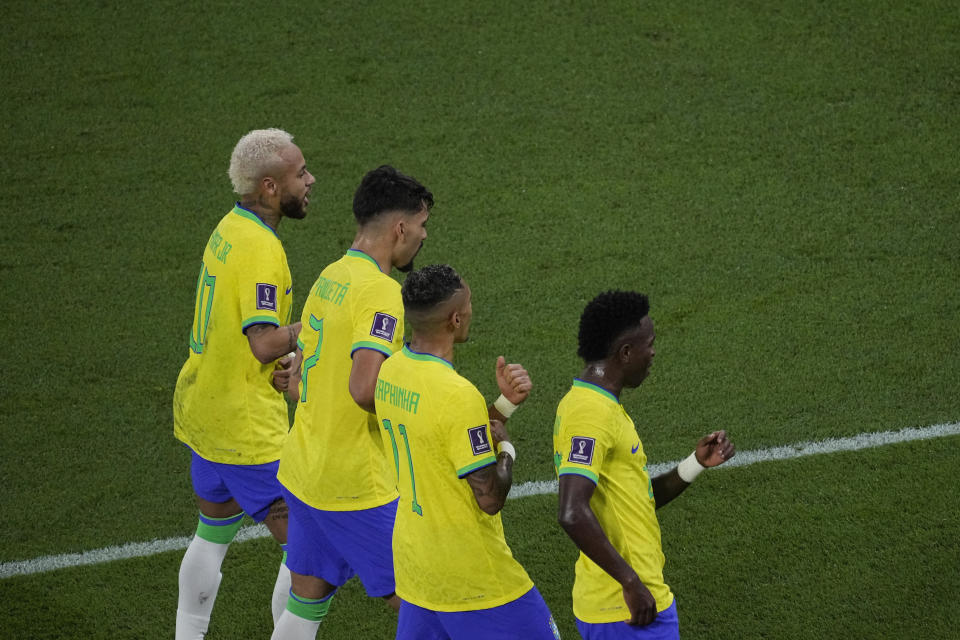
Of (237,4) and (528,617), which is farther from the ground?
(237,4)

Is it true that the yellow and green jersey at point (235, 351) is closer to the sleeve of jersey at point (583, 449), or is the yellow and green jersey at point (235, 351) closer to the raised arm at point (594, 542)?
the sleeve of jersey at point (583, 449)

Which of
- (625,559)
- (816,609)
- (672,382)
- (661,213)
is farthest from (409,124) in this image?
(625,559)

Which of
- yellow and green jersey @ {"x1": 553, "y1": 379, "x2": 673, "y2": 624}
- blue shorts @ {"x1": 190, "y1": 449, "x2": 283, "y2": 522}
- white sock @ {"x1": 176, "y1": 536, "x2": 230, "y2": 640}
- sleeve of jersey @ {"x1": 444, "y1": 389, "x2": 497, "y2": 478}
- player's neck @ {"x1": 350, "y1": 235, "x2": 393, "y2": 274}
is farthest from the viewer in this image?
white sock @ {"x1": 176, "y1": 536, "x2": 230, "y2": 640}

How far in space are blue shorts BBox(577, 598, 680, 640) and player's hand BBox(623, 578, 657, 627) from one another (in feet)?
0.28

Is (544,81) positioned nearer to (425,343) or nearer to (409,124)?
(409,124)

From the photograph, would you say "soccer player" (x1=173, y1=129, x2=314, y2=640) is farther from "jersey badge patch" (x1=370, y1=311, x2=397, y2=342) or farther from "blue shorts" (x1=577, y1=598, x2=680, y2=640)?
"blue shorts" (x1=577, y1=598, x2=680, y2=640)

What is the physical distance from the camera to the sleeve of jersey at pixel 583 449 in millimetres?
3900

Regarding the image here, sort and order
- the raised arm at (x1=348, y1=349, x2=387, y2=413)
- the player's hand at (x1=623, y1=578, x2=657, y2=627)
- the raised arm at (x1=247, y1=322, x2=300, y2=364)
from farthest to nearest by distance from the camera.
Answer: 1. the raised arm at (x1=247, y1=322, x2=300, y2=364)
2. the raised arm at (x1=348, y1=349, x2=387, y2=413)
3. the player's hand at (x1=623, y1=578, x2=657, y2=627)

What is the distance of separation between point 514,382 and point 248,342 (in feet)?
4.38

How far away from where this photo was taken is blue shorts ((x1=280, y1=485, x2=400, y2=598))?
4523 millimetres

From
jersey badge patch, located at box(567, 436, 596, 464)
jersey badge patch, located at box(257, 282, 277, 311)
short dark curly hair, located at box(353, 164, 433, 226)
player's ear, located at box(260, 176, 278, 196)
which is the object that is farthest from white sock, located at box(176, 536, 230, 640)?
jersey badge patch, located at box(567, 436, 596, 464)

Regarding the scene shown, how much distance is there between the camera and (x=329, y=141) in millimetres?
9648

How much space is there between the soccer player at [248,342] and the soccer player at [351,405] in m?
0.27

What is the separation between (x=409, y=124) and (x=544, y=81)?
1226 mm
